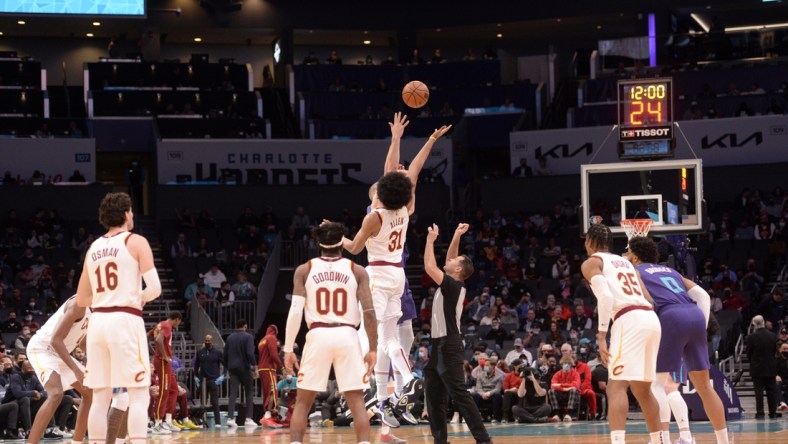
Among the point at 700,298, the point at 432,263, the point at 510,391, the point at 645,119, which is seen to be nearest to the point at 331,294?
the point at 432,263

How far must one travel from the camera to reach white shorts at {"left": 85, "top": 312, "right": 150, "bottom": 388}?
951 cm

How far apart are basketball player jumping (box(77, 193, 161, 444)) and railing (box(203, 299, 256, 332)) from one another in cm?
2006

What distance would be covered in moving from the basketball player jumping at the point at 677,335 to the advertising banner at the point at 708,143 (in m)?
24.3

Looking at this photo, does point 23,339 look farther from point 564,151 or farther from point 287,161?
point 564,151

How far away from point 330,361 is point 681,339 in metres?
3.58

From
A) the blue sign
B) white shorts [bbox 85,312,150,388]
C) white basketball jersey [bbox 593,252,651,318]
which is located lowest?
white shorts [bbox 85,312,150,388]

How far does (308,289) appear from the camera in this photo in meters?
10.1

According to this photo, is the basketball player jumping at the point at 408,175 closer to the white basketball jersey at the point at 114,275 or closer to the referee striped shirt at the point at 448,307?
the referee striped shirt at the point at 448,307

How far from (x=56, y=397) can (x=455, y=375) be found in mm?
3924

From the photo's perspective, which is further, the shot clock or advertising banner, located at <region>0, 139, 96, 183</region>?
advertising banner, located at <region>0, 139, 96, 183</region>

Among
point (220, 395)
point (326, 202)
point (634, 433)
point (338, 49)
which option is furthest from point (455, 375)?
point (338, 49)

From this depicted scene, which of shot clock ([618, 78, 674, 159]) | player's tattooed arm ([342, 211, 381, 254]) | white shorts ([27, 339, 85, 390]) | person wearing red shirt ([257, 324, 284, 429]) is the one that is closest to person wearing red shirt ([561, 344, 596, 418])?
shot clock ([618, 78, 674, 159])

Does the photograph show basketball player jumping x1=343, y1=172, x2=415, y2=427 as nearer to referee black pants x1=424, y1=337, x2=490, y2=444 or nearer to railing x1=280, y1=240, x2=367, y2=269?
referee black pants x1=424, y1=337, x2=490, y2=444

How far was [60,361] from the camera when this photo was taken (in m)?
11.8
